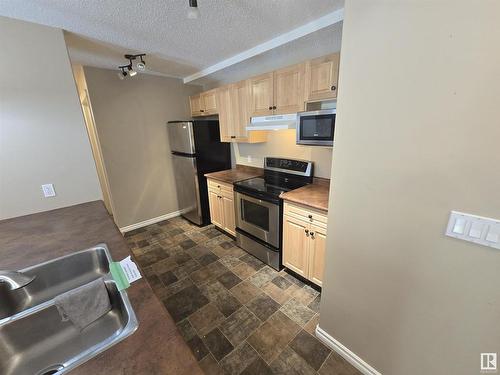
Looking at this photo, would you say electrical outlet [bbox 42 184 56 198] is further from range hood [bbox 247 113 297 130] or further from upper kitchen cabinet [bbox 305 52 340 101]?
upper kitchen cabinet [bbox 305 52 340 101]

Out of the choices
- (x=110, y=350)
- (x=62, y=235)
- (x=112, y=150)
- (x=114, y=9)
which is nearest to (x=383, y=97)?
(x=110, y=350)

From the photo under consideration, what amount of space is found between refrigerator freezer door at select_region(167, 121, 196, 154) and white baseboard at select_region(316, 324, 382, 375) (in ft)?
8.80

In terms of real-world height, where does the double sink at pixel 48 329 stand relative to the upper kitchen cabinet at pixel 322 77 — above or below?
below

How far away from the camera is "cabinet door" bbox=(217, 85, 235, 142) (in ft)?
9.02

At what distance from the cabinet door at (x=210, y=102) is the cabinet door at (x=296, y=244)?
2.03m

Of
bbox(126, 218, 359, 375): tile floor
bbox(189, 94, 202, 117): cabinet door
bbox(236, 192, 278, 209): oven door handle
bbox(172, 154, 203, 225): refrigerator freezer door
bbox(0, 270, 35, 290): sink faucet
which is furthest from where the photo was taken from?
bbox(189, 94, 202, 117): cabinet door

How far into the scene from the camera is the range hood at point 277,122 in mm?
1907

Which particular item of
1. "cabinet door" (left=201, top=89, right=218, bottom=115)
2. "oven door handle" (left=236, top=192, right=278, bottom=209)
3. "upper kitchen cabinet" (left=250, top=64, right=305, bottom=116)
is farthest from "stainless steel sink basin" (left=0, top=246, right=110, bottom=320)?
Answer: "cabinet door" (left=201, top=89, right=218, bottom=115)

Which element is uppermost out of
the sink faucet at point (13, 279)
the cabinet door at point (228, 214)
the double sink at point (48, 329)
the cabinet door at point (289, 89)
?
the cabinet door at point (289, 89)

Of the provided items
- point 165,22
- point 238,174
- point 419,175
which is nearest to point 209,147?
point 238,174

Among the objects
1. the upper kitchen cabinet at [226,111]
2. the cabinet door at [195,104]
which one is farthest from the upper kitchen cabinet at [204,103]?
the upper kitchen cabinet at [226,111]

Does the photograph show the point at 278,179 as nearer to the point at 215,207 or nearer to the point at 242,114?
the point at 242,114

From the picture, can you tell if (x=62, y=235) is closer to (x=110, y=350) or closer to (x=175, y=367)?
(x=110, y=350)

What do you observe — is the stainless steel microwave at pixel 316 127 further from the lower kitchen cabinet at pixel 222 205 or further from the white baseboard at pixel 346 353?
the white baseboard at pixel 346 353
